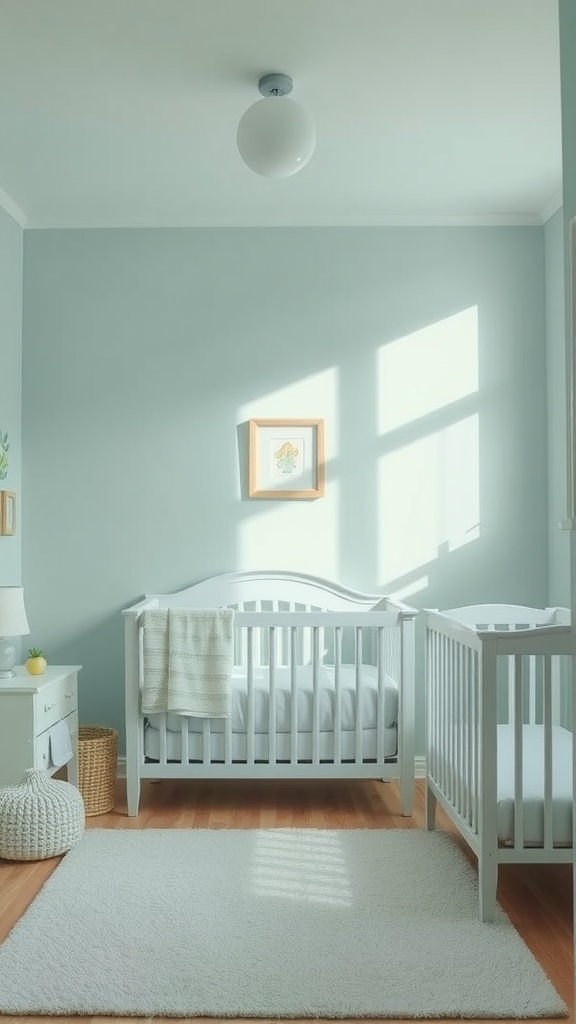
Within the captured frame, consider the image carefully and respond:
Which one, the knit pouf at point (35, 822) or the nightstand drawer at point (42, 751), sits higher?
the nightstand drawer at point (42, 751)

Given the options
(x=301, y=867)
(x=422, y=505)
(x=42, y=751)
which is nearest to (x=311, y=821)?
(x=301, y=867)

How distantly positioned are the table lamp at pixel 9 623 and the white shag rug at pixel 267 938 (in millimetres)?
765

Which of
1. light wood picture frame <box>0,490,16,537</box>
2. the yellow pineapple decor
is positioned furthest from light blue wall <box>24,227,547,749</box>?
the yellow pineapple decor

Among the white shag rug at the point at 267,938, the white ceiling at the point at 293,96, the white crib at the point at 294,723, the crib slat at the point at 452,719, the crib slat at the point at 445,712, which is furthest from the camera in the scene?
the white crib at the point at 294,723

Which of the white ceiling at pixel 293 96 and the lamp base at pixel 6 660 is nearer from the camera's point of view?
the white ceiling at pixel 293 96

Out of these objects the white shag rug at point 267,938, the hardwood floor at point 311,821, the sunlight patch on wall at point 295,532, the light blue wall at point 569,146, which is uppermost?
the light blue wall at point 569,146

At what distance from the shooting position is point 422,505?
13.4 ft

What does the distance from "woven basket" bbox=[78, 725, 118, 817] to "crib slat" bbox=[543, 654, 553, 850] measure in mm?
1806

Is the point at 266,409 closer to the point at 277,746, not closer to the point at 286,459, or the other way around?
the point at 286,459

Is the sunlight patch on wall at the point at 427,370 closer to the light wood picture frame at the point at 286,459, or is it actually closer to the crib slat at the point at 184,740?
the light wood picture frame at the point at 286,459

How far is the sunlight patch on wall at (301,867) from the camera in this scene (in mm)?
2609

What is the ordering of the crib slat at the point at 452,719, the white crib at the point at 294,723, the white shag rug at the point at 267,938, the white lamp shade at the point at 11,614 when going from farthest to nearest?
the white crib at the point at 294,723, the white lamp shade at the point at 11,614, the crib slat at the point at 452,719, the white shag rug at the point at 267,938

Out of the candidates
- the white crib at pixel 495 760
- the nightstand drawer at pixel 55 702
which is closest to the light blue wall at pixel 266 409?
the nightstand drawer at pixel 55 702

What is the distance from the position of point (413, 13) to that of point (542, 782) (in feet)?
7.13
